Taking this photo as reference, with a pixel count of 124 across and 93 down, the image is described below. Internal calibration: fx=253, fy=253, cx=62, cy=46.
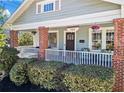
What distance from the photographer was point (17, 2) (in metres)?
21.0

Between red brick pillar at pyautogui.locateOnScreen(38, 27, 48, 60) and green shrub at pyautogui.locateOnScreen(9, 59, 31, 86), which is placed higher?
red brick pillar at pyautogui.locateOnScreen(38, 27, 48, 60)

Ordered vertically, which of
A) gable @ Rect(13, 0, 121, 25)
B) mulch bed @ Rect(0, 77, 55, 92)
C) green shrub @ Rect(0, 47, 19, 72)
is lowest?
mulch bed @ Rect(0, 77, 55, 92)

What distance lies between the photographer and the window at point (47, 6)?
16723 mm

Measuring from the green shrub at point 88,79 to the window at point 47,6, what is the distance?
615 centimetres

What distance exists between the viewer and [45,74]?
13.2 meters

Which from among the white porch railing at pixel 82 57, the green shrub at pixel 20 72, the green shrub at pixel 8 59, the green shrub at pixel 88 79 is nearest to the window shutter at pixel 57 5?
the white porch railing at pixel 82 57

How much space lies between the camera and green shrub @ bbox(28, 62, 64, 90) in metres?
12.8

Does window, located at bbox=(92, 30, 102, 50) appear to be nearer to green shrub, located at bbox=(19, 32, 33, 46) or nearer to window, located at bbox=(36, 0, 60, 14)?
window, located at bbox=(36, 0, 60, 14)

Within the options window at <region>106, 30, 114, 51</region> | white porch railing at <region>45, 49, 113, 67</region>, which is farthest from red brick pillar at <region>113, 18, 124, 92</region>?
window at <region>106, 30, 114, 51</region>

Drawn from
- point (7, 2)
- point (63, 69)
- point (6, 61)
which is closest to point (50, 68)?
point (63, 69)

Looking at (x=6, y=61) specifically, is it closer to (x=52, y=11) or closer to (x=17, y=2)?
(x=52, y=11)

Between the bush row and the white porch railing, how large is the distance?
1699 mm

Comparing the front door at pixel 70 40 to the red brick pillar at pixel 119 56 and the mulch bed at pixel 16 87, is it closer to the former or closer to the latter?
the mulch bed at pixel 16 87

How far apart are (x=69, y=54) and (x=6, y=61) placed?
418cm
